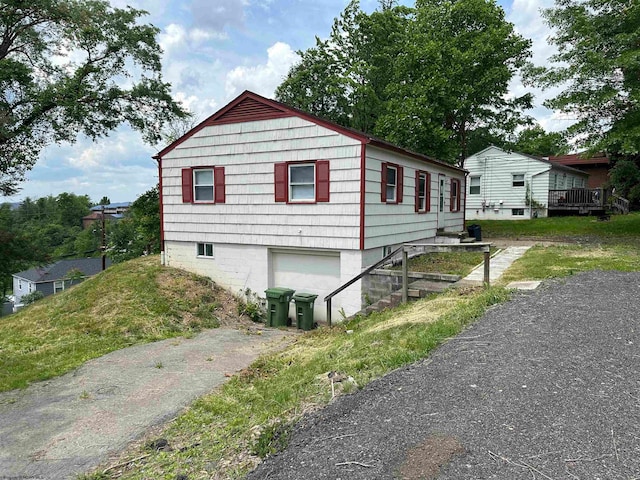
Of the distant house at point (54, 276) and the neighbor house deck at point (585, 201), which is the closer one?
the neighbor house deck at point (585, 201)

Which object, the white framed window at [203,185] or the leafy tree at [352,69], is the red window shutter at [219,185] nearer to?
the white framed window at [203,185]

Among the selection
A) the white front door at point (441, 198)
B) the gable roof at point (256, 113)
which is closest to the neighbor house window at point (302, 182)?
the gable roof at point (256, 113)

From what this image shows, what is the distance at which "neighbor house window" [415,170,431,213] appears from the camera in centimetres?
1350

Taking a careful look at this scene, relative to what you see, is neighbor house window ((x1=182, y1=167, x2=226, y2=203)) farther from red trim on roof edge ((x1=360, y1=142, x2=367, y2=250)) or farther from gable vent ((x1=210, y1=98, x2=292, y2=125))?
red trim on roof edge ((x1=360, y1=142, x2=367, y2=250))

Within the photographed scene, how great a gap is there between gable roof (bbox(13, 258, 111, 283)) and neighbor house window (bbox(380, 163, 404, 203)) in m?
39.3

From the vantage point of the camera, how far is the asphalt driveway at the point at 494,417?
8.23 ft

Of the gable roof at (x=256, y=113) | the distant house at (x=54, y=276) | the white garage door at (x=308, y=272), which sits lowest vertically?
the distant house at (x=54, y=276)

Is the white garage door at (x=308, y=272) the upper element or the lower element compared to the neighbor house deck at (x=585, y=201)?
lower

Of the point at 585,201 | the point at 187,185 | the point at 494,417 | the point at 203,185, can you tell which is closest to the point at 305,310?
the point at 203,185

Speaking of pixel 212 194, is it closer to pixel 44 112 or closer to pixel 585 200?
pixel 44 112

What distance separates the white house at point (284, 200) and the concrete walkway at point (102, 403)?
332cm

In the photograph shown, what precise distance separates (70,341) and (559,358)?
923 cm

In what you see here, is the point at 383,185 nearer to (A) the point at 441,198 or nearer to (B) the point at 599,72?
(A) the point at 441,198

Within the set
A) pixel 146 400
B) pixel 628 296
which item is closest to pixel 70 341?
pixel 146 400
